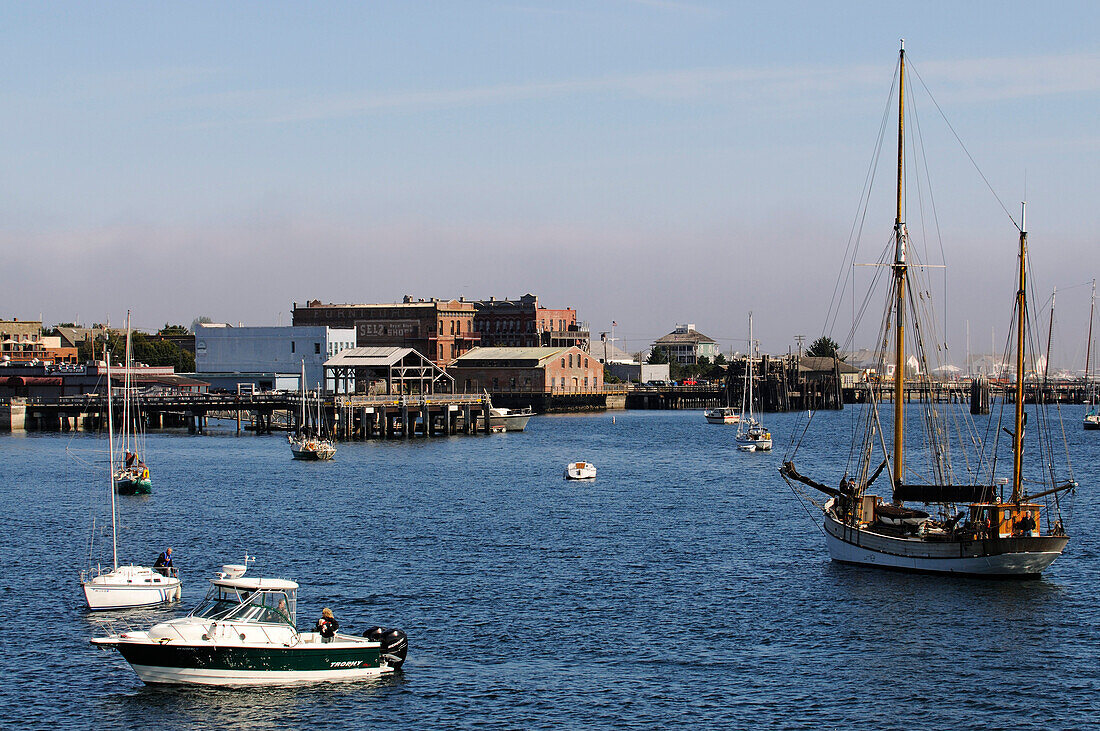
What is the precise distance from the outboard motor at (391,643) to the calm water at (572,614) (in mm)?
820

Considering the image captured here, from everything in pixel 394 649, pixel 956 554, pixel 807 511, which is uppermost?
pixel 956 554

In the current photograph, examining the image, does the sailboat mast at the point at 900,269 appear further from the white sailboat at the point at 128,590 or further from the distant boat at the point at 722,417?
the distant boat at the point at 722,417

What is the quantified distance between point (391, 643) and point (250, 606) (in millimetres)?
4580

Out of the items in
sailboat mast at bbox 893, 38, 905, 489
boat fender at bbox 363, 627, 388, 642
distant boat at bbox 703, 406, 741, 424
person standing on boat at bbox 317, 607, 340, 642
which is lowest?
boat fender at bbox 363, 627, 388, 642

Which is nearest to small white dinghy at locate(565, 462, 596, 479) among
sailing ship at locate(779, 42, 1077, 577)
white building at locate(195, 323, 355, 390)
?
sailing ship at locate(779, 42, 1077, 577)

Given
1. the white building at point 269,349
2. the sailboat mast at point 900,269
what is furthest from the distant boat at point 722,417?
the sailboat mast at point 900,269

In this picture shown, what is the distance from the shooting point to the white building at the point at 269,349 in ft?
625

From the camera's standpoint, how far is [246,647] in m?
37.2

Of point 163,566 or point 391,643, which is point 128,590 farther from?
point 391,643

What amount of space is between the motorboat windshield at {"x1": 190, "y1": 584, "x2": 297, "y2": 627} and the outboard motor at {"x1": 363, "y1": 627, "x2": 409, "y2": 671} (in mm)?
2612

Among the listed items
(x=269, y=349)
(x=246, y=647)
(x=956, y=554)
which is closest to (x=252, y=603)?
(x=246, y=647)

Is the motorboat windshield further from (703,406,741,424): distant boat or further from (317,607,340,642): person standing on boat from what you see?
(703,406,741,424): distant boat

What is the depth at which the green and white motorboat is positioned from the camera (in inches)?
1460

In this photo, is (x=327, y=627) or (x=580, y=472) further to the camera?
(x=580, y=472)
